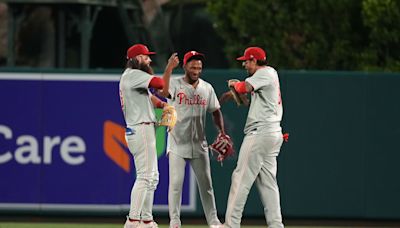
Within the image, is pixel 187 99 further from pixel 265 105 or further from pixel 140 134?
pixel 265 105

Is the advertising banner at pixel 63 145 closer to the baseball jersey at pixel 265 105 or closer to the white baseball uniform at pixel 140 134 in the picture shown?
the white baseball uniform at pixel 140 134

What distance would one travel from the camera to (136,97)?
13.5 meters

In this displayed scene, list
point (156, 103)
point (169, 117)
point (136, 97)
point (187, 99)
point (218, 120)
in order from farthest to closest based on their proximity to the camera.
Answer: point (218, 120) < point (187, 99) < point (156, 103) < point (169, 117) < point (136, 97)

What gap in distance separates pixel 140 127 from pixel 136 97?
31 cm

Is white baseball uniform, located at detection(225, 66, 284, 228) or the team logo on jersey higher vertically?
the team logo on jersey

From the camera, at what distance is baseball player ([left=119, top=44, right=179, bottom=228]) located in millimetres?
13469

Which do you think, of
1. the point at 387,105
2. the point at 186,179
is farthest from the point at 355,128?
the point at 186,179

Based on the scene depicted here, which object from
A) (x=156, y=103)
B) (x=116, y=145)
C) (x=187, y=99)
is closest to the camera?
(x=156, y=103)

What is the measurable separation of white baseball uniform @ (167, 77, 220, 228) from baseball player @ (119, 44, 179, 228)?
1.41 ft

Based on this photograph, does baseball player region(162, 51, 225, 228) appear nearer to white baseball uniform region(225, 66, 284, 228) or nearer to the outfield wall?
white baseball uniform region(225, 66, 284, 228)

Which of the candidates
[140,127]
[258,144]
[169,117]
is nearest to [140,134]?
[140,127]

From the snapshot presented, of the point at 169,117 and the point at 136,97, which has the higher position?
the point at 136,97

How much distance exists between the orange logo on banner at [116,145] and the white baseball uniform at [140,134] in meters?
2.51

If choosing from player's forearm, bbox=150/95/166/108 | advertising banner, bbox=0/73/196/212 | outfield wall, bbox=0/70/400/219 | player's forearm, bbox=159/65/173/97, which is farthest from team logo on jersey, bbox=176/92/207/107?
advertising banner, bbox=0/73/196/212
